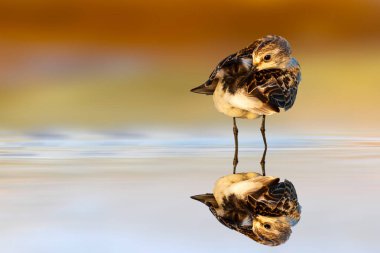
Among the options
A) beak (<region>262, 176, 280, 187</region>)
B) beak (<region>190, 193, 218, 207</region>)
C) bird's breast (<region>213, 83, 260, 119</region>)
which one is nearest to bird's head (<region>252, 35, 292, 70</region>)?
bird's breast (<region>213, 83, 260, 119</region>)

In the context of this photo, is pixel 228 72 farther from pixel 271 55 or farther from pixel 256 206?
pixel 256 206

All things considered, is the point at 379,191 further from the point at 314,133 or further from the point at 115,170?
the point at 314,133

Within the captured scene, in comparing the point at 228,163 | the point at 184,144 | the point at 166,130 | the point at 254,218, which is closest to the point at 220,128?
the point at 166,130

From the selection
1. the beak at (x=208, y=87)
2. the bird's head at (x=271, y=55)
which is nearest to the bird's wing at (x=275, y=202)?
the beak at (x=208, y=87)

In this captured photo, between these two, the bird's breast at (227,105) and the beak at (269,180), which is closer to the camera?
the beak at (269,180)

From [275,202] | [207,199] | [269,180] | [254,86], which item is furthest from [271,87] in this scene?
[275,202]

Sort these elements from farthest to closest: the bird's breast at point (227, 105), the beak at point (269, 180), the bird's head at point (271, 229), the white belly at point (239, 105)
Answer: the bird's breast at point (227, 105), the white belly at point (239, 105), the beak at point (269, 180), the bird's head at point (271, 229)

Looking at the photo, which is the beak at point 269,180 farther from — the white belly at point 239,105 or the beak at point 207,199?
the white belly at point 239,105
